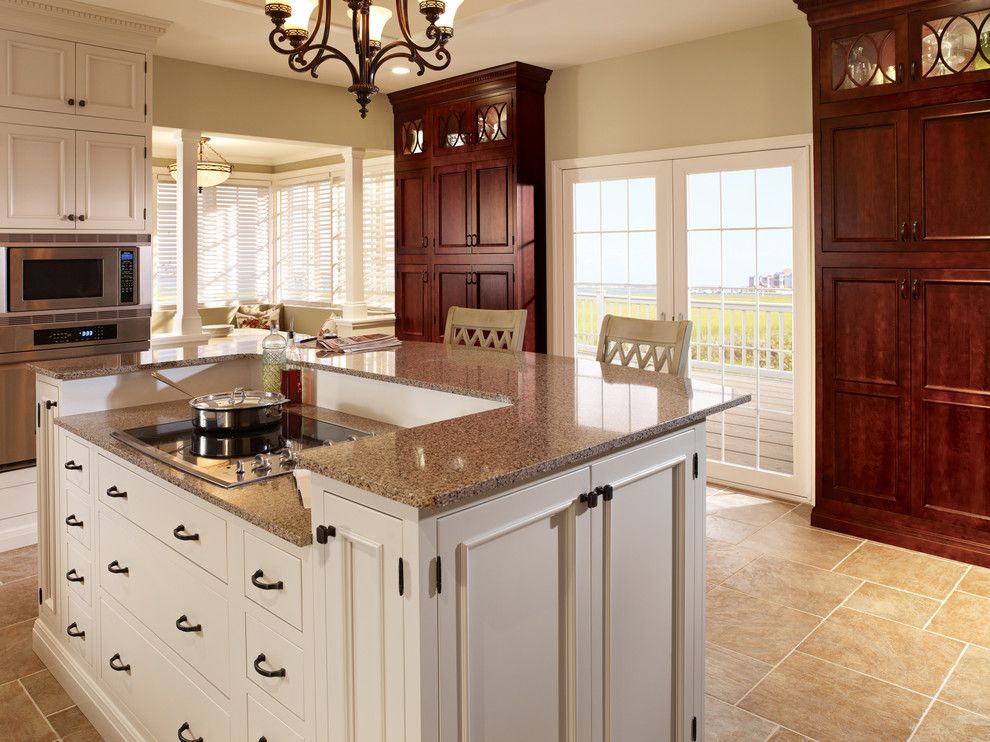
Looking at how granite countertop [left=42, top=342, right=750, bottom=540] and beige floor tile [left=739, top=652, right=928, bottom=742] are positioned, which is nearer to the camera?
granite countertop [left=42, top=342, right=750, bottom=540]

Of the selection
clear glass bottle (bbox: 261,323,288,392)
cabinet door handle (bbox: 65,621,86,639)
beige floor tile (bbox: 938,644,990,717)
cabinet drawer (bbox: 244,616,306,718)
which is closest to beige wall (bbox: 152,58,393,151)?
clear glass bottle (bbox: 261,323,288,392)

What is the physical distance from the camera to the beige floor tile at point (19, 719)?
2.39 m

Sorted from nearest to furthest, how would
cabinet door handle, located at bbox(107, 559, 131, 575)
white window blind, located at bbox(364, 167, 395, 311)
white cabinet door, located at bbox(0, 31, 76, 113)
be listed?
cabinet door handle, located at bbox(107, 559, 131, 575) < white cabinet door, located at bbox(0, 31, 76, 113) < white window blind, located at bbox(364, 167, 395, 311)

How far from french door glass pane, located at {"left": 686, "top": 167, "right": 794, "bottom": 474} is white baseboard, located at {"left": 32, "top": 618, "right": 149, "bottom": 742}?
356 centimetres

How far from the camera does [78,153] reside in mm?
4121

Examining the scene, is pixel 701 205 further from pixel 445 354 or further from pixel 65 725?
pixel 65 725

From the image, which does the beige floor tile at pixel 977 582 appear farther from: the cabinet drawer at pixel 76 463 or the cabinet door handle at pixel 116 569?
the cabinet drawer at pixel 76 463

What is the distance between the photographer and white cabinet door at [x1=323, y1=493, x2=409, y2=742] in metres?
1.35

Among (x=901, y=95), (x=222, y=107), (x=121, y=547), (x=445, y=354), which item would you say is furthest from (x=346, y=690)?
(x=222, y=107)

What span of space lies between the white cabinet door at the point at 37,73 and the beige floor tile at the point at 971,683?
181 inches

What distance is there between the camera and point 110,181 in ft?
14.0

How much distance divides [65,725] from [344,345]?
5.33 ft

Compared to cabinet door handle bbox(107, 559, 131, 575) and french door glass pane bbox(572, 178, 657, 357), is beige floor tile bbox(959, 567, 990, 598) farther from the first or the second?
cabinet door handle bbox(107, 559, 131, 575)

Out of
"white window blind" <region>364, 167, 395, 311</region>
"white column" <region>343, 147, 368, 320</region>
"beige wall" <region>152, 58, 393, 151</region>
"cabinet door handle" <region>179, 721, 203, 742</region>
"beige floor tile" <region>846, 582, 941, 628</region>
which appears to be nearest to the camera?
"cabinet door handle" <region>179, 721, 203, 742</region>
